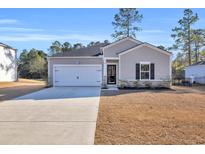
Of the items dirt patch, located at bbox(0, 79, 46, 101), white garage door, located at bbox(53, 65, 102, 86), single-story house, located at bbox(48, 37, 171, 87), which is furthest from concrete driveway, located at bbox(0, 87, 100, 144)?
white garage door, located at bbox(53, 65, 102, 86)

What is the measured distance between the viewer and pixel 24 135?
7176mm

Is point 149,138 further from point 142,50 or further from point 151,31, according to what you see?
A: point 151,31

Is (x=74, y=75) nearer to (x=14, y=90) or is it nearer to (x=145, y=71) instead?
(x=14, y=90)

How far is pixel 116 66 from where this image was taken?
84.2 feet

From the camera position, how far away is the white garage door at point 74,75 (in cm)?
A: 2645

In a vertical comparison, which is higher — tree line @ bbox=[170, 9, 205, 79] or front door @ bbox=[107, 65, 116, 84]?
tree line @ bbox=[170, 9, 205, 79]

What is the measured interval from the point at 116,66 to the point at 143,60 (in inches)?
116

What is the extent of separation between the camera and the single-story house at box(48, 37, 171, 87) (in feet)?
77.6

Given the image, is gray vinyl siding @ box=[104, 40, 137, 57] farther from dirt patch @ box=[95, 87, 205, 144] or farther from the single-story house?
dirt patch @ box=[95, 87, 205, 144]

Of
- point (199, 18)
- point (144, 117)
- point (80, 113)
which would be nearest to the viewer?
point (144, 117)

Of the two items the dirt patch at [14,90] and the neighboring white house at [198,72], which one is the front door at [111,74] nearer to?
the dirt patch at [14,90]

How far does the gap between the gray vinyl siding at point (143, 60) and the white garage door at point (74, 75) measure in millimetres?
3667

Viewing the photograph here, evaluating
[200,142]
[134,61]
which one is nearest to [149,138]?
[200,142]
